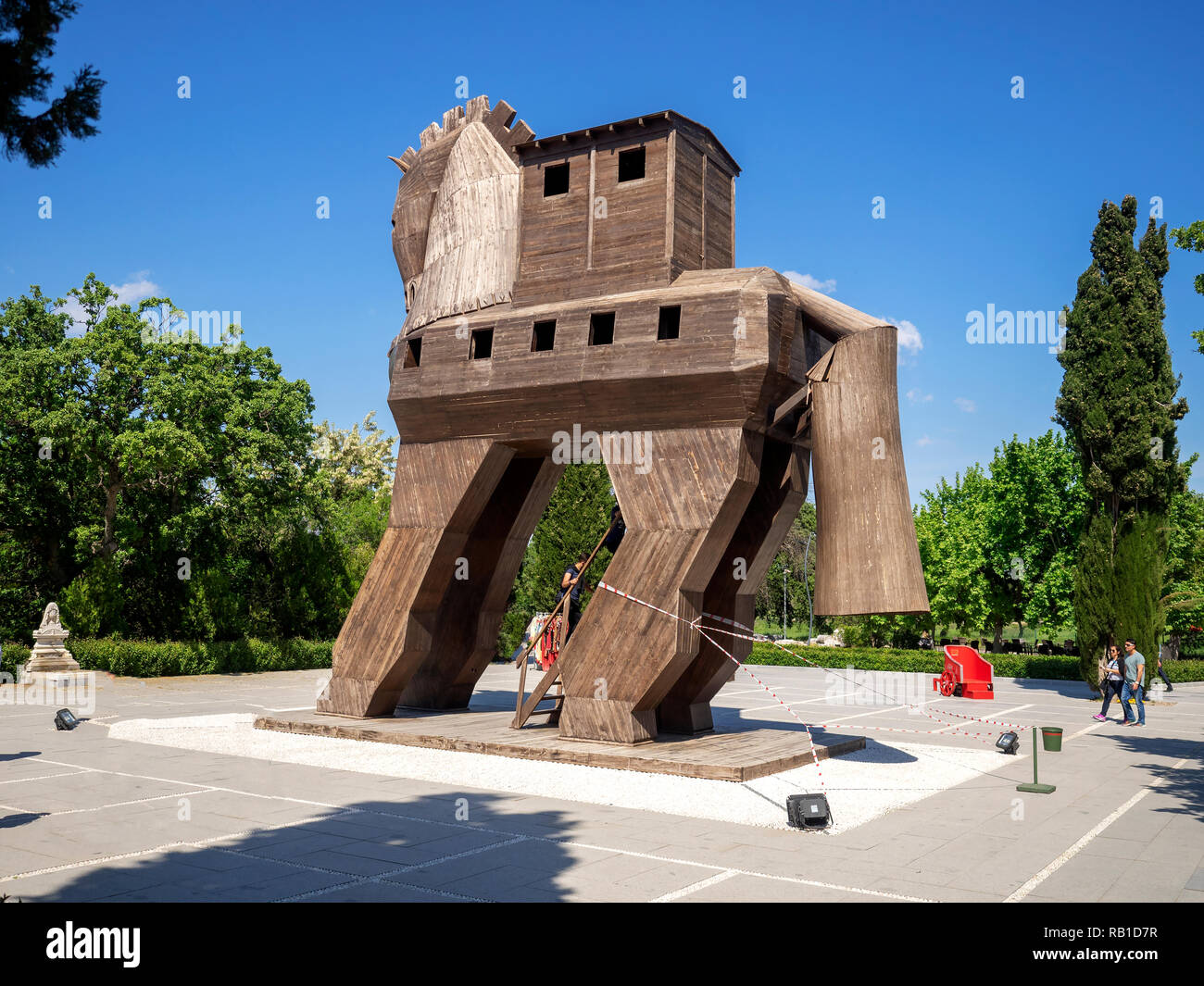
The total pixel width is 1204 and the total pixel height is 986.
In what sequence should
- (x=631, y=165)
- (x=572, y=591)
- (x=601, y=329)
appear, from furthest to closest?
(x=572, y=591), (x=631, y=165), (x=601, y=329)

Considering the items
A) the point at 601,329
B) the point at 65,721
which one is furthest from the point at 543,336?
the point at 65,721

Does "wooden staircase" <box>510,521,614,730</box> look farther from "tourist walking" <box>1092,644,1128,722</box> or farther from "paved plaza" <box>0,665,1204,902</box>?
"tourist walking" <box>1092,644,1128,722</box>

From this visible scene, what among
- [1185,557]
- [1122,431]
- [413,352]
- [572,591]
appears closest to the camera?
[572,591]

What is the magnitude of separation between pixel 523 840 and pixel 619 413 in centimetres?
671

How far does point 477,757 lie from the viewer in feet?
45.6

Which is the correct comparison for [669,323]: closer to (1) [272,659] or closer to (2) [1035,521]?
(1) [272,659]

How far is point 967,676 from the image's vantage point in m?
26.8

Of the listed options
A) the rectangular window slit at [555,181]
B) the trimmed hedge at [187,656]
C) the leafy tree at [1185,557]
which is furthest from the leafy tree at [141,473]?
the leafy tree at [1185,557]

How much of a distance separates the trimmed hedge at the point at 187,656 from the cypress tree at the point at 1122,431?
25.5 m

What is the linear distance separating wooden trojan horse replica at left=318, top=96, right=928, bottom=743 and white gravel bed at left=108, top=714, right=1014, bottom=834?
1379mm

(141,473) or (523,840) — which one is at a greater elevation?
(141,473)

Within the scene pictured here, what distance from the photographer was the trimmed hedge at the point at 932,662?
33.4 metres

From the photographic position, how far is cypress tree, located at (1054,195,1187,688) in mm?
25484

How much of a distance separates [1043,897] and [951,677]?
68.4ft
